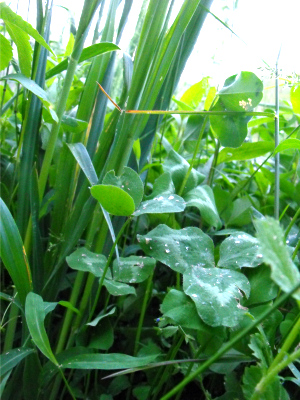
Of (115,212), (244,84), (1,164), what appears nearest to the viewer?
(115,212)

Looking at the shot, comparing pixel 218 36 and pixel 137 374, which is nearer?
pixel 137 374

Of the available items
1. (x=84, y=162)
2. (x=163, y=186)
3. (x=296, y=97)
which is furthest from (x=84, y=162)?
(x=296, y=97)

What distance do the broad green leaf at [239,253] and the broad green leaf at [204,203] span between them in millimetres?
72

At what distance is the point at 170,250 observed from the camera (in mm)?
454

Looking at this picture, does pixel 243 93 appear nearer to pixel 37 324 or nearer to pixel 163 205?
pixel 163 205

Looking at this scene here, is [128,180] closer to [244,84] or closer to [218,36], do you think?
[244,84]

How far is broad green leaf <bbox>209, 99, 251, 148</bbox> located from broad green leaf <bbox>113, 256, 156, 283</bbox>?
0.73ft

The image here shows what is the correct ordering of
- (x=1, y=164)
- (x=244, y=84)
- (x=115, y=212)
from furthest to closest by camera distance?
(x=1, y=164) → (x=244, y=84) → (x=115, y=212)

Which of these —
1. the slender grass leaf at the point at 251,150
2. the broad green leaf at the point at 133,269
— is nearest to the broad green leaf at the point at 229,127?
the slender grass leaf at the point at 251,150

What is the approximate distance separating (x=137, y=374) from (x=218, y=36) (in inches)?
27.0

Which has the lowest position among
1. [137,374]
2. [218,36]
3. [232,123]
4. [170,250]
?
[137,374]

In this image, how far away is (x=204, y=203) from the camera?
Result: 0.53 meters

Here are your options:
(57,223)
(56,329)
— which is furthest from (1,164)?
(56,329)

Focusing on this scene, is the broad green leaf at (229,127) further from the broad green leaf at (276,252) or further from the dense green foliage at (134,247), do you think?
the broad green leaf at (276,252)
